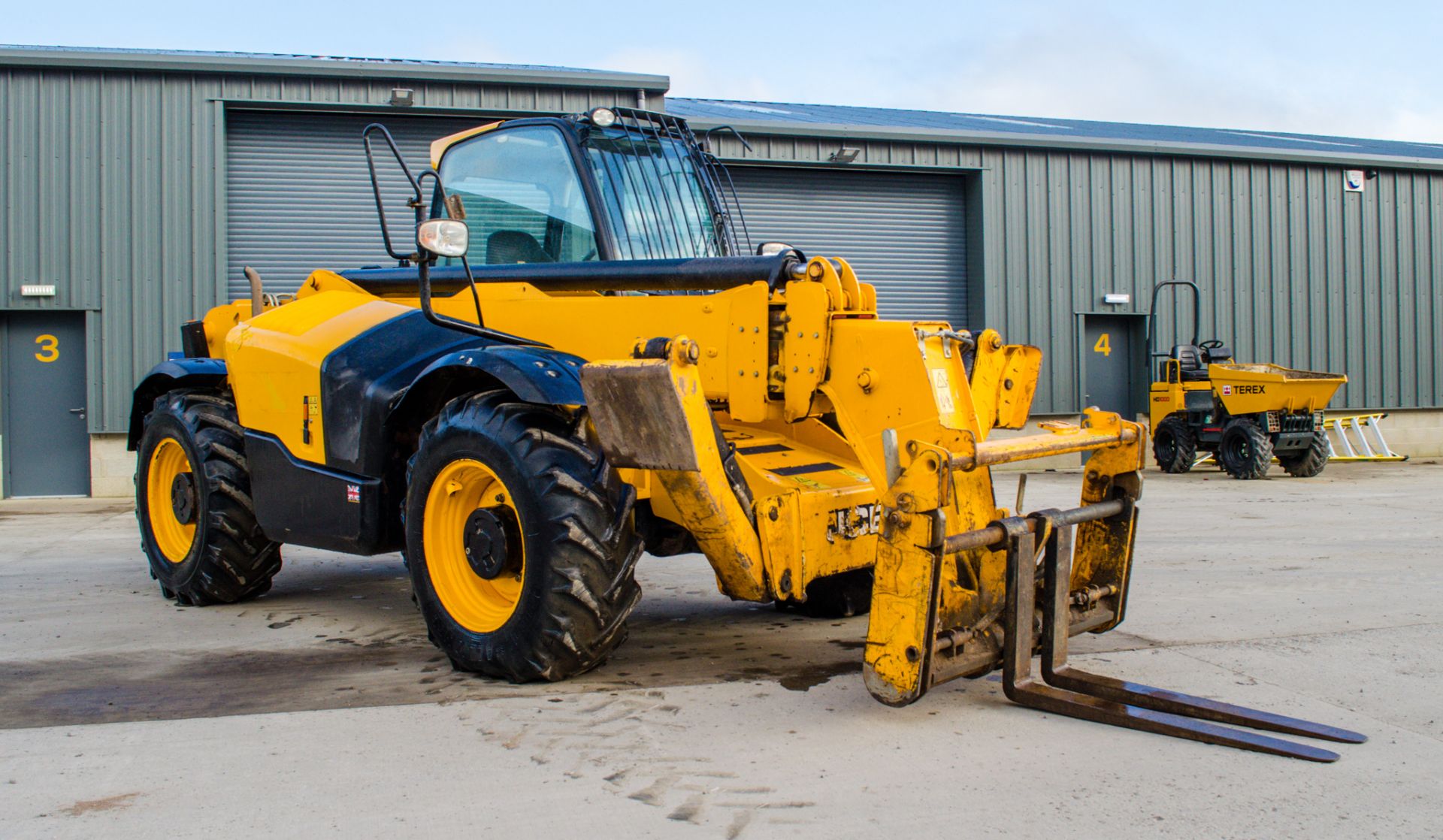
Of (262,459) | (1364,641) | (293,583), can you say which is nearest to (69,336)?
(293,583)

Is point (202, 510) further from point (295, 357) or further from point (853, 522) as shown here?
point (853, 522)

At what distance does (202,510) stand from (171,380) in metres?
1.25

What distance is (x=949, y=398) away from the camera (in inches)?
182

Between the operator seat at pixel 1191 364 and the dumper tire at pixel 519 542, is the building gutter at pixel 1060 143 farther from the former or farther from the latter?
the dumper tire at pixel 519 542

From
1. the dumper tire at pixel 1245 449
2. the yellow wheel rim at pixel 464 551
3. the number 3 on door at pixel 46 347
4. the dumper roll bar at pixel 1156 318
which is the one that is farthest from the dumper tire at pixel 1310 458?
the number 3 on door at pixel 46 347

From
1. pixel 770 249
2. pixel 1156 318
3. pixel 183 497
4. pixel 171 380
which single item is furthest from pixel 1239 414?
pixel 183 497

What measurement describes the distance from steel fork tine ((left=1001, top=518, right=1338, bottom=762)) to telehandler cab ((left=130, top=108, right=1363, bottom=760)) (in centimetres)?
1

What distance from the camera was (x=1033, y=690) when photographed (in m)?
4.35

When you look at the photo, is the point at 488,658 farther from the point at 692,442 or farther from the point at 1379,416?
the point at 1379,416

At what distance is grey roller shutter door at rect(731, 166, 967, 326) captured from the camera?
18.8 metres

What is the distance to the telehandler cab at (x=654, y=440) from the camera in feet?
13.8

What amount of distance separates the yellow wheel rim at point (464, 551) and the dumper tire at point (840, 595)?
172 centimetres

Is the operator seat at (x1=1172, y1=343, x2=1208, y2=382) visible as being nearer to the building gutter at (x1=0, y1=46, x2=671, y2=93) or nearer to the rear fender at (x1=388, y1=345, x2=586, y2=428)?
the building gutter at (x1=0, y1=46, x2=671, y2=93)

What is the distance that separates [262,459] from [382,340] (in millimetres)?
1175
